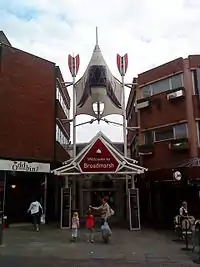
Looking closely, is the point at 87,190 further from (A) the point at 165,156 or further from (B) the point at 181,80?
(B) the point at 181,80

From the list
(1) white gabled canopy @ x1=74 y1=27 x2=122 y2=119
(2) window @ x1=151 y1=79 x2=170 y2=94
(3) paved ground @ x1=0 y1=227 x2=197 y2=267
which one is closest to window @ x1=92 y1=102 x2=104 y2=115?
(1) white gabled canopy @ x1=74 y1=27 x2=122 y2=119

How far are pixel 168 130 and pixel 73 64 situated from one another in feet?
25.3

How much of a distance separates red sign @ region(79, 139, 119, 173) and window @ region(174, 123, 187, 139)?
454cm

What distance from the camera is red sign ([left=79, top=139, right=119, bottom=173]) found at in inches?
730

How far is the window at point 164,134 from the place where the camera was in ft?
68.3

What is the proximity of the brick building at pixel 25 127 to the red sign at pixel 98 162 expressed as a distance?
3.60 meters

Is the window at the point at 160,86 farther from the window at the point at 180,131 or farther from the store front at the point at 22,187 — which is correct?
the store front at the point at 22,187

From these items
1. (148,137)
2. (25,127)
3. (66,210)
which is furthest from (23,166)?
(148,137)

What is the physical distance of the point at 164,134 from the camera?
69.5 ft

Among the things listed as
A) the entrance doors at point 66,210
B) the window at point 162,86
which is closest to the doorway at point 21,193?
the entrance doors at point 66,210

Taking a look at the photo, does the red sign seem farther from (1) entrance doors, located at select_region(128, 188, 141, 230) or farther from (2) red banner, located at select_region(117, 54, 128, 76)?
(2) red banner, located at select_region(117, 54, 128, 76)

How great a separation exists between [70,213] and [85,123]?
234 inches

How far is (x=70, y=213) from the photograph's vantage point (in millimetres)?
18516

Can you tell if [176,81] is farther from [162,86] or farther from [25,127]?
[25,127]
